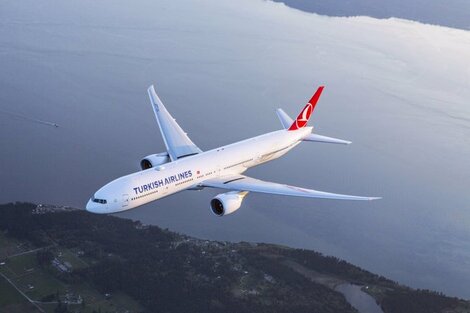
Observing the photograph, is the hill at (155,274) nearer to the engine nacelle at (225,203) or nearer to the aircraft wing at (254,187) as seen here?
the aircraft wing at (254,187)

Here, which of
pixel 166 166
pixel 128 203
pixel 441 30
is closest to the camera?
pixel 128 203

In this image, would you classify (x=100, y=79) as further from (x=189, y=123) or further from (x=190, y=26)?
(x=190, y=26)

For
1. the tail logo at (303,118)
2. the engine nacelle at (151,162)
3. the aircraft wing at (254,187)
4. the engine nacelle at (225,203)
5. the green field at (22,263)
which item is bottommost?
the green field at (22,263)

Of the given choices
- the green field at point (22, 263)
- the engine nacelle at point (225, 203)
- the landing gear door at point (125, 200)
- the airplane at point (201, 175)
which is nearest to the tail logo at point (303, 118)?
the airplane at point (201, 175)

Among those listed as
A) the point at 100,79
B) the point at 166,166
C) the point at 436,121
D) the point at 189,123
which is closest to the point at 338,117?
the point at 436,121

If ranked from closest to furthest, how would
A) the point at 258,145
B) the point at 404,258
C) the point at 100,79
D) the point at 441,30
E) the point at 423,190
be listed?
the point at 258,145 → the point at 404,258 → the point at 423,190 → the point at 100,79 → the point at 441,30

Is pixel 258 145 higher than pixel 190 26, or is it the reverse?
pixel 190 26

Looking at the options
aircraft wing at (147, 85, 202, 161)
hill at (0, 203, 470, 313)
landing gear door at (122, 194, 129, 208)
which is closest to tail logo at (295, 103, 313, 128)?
aircraft wing at (147, 85, 202, 161)
